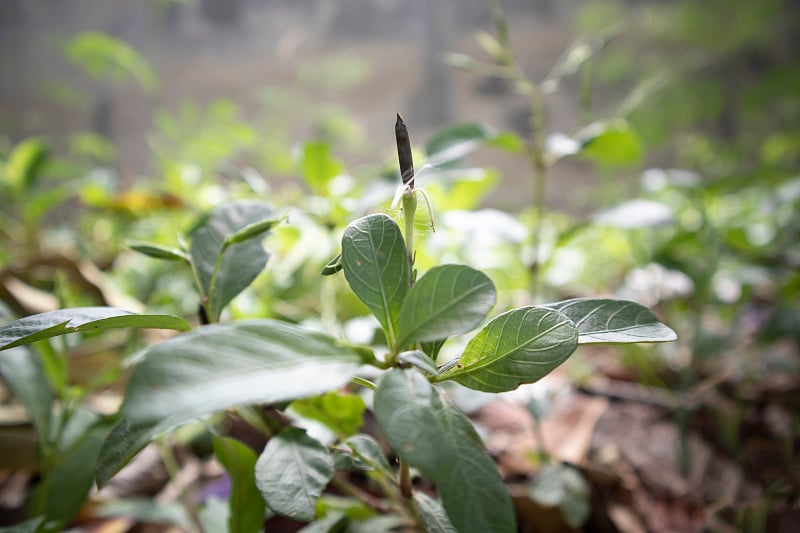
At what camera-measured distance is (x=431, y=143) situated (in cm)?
47

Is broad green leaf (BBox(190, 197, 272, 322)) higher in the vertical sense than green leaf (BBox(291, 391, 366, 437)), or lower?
higher

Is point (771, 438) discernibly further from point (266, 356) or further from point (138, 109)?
point (138, 109)

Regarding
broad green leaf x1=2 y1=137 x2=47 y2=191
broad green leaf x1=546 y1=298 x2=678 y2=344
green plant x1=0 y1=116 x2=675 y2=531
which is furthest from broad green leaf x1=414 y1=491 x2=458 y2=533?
broad green leaf x1=2 y1=137 x2=47 y2=191

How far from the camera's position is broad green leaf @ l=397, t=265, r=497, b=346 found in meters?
0.19

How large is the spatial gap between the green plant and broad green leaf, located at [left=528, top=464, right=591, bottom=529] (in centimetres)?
20

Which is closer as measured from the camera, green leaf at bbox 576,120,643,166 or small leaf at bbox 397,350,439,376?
small leaf at bbox 397,350,439,376

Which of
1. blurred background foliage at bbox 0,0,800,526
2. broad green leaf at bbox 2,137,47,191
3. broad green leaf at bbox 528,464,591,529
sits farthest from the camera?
broad green leaf at bbox 2,137,47,191

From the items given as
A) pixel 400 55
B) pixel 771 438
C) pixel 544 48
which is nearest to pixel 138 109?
pixel 400 55

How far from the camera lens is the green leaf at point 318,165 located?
500 mm

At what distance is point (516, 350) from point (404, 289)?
0.05 m

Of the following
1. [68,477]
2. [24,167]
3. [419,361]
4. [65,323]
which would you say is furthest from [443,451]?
[24,167]

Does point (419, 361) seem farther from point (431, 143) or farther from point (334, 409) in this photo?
point (431, 143)

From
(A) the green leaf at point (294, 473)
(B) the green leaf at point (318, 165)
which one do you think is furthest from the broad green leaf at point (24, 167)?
A: (A) the green leaf at point (294, 473)

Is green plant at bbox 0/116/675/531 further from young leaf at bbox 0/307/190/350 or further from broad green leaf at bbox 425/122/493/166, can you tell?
broad green leaf at bbox 425/122/493/166
